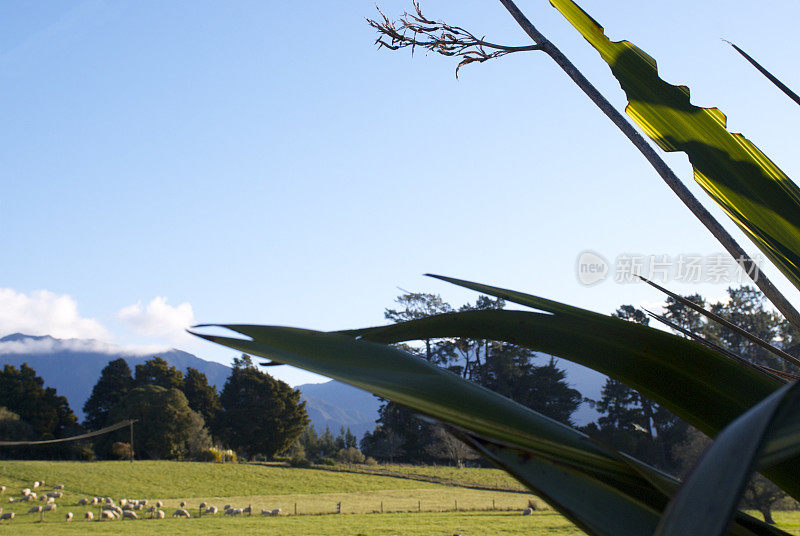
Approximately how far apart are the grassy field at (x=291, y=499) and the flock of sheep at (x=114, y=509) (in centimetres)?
24

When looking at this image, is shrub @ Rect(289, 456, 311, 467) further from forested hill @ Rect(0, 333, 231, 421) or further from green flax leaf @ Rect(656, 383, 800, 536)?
forested hill @ Rect(0, 333, 231, 421)

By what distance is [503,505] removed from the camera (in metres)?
20.7

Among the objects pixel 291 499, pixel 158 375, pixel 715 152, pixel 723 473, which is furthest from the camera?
pixel 158 375

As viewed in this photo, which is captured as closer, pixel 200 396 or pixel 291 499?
pixel 291 499

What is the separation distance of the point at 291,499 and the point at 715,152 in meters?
22.3

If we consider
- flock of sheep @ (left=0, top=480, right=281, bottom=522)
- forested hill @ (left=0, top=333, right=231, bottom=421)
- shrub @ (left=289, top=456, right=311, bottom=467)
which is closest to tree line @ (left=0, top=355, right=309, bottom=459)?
shrub @ (left=289, top=456, right=311, bottom=467)

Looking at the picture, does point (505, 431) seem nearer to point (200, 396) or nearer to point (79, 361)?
point (200, 396)

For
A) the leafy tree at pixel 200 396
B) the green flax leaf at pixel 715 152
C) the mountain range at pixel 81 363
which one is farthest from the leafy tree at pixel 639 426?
the mountain range at pixel 81 363

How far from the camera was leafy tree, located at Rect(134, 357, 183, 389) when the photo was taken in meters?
35.5

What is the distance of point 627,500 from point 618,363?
0.25 ft

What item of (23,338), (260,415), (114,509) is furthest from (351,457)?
(23,338)

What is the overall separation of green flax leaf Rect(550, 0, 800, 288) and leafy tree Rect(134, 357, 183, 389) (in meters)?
37.7

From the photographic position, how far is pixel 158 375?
36250 mm

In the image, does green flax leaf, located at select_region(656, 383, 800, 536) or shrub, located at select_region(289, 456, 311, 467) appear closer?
green flax leaf, located at select_region(656, 383, 800, 536)
